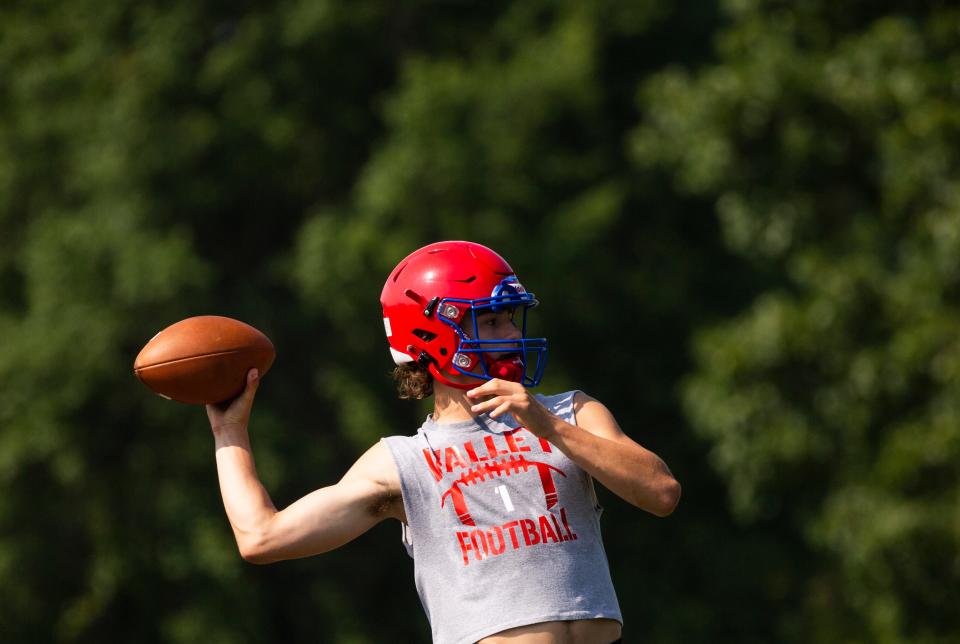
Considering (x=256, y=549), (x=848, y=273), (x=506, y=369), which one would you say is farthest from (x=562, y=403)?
(x=848, y=273)

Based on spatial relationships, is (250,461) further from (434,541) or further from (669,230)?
(669,230)

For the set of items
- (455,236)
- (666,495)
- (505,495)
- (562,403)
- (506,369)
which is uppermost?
(455,236)

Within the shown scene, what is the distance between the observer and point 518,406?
3.77 metres

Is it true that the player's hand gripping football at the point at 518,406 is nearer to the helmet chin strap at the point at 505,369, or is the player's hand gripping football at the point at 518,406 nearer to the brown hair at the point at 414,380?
the helmet chin strap at the point at 505,369

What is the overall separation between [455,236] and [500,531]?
41.2 feet

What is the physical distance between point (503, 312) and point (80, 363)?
42.0 ft

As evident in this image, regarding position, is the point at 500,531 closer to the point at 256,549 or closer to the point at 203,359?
the point at 256,549

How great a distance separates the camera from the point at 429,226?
1662cm

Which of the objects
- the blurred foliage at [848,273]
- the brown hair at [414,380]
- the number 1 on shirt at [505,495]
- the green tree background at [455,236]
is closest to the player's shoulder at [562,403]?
the number 1 on shirt at [505,495]

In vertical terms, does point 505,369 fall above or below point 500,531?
above

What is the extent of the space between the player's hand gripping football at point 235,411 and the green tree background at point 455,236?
944cm

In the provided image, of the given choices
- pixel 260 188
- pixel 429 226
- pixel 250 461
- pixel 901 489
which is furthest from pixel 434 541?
pixel 260 188

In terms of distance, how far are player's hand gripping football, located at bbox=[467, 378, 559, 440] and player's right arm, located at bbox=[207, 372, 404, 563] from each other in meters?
0.41

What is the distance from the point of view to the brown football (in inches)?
173
